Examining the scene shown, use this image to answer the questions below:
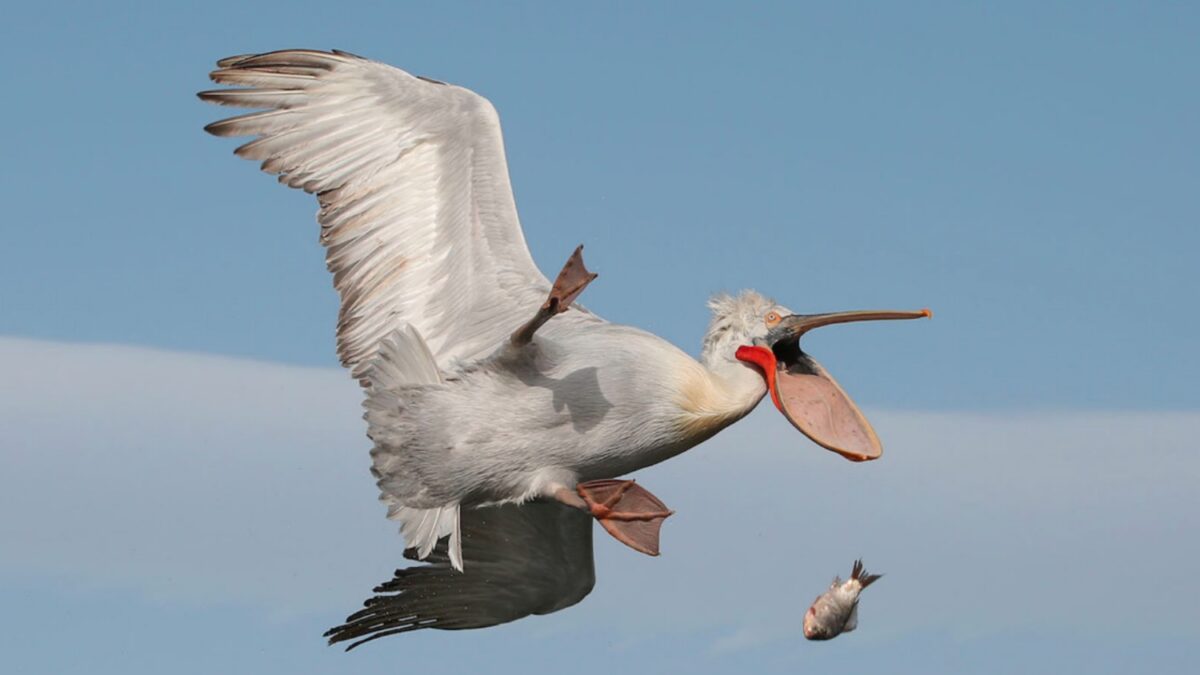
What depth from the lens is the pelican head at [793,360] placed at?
829 centimetres

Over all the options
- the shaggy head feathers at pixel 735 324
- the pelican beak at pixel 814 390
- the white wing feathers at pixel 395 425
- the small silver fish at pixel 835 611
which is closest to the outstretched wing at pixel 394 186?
the white wing feathers at pixel 395 425

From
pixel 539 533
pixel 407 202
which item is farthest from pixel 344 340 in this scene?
pixel 539 533

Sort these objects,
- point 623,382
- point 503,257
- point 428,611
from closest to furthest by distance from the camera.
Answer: point 623,382, point 503,257, point 428,611

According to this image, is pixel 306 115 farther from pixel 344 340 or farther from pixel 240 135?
pixel 344 340

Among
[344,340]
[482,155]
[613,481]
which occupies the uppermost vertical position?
[482,155]

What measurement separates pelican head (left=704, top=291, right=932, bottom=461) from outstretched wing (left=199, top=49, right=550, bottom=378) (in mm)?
853

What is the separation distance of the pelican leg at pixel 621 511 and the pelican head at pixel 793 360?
70cm

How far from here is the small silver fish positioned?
8141mm

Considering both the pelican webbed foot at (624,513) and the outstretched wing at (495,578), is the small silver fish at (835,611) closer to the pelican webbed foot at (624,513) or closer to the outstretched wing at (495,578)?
the pelican webbed foot at (624,513)

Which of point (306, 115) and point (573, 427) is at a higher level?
point (306, 115)

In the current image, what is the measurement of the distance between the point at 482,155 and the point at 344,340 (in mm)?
1085

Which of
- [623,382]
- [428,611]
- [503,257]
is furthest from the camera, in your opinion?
[428,611]

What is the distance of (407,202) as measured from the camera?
9.12 m

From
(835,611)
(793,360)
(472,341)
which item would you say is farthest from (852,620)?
(472,341)
